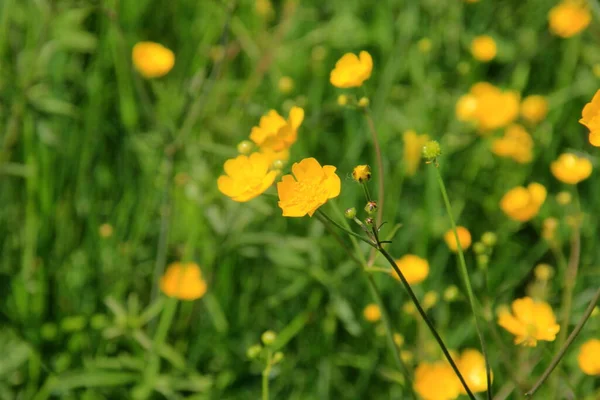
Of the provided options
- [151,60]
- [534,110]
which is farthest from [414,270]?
[151,60]

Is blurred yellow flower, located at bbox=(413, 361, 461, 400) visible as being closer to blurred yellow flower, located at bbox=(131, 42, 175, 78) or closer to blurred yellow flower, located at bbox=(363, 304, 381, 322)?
blurred yellow flower, located at bbox=(363, 304, 381, 322)

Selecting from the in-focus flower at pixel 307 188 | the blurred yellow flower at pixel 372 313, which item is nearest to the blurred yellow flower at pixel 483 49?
the blurred yellow flower at pixel 372 313

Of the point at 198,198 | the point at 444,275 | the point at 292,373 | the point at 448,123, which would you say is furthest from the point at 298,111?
the point at 448,123

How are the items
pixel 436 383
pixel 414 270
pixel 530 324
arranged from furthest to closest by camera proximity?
pixel 414 270
pixel 436 383
pixel 530 324

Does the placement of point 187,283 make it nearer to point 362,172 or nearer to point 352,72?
point 352,72

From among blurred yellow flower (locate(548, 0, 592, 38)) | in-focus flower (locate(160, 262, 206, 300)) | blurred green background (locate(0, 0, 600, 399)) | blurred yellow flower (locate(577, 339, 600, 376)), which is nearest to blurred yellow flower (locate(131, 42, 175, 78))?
blurred green background (locate(0, 0, 600, 399))

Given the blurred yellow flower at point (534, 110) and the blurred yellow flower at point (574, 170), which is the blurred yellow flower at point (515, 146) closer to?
the blurred yellow flower at point (534, 110)
